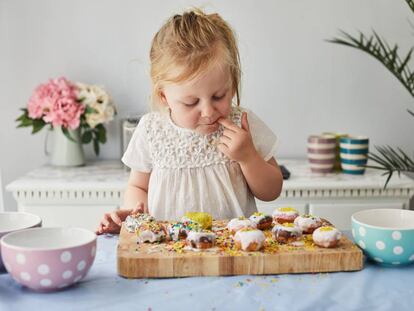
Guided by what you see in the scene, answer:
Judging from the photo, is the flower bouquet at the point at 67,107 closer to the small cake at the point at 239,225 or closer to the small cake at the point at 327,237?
the small cake at the point at 239,225

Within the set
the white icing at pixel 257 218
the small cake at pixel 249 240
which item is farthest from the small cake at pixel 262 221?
the small cake at pixel 249 240

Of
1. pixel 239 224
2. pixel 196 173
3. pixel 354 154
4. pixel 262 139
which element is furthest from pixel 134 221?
pixel 354 154

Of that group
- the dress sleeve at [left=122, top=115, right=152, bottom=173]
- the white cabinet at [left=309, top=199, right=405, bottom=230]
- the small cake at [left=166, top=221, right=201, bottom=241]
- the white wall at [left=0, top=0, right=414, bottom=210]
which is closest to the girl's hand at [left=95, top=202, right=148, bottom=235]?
the small cake at [left=166, top=221, right=201, bottom=241]

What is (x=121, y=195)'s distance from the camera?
2502 mm

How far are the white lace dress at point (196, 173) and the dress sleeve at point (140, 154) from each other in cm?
2

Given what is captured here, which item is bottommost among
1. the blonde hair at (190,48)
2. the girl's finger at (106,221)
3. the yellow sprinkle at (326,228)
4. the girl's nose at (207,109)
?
the girl's finger at (106,221)

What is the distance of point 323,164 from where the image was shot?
2656 mm

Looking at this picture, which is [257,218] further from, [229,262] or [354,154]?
[354,154]

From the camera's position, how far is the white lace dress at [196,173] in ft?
5.25

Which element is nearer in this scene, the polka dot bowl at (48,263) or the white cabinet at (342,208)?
the polka dot bowl at (48,263)

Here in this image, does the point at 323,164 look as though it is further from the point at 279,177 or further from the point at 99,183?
the point at 279,177

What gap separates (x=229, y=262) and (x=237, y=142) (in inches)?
16.8

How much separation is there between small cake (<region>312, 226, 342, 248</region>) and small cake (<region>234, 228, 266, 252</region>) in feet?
0.33

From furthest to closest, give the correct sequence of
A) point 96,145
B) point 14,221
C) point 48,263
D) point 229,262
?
1. point 96,145
2. point 14,221
3. point 229,262
4. point 48,263
